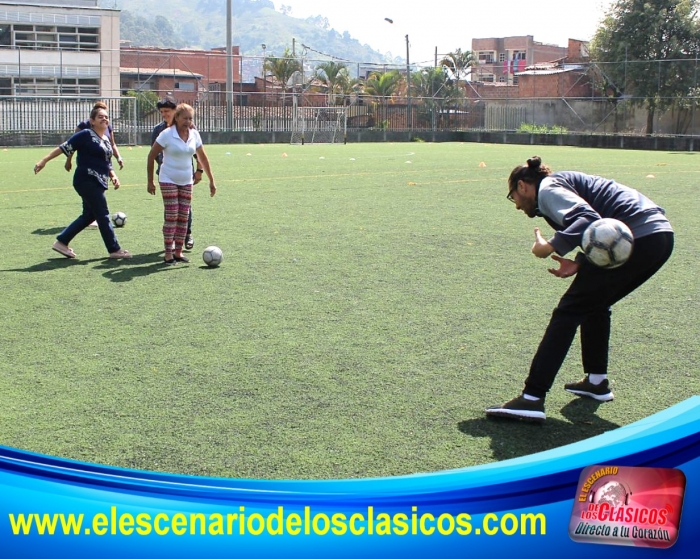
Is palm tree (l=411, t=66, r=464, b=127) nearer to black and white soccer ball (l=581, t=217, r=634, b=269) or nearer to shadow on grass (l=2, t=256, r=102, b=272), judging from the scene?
shadow on grass (l=2, t=256, r=102, b=272)

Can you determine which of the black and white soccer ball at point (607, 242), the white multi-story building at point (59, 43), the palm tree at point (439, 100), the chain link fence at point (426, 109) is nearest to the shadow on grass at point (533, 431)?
the black and white soccer ball at point (607, 242)

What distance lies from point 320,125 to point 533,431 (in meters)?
39.9

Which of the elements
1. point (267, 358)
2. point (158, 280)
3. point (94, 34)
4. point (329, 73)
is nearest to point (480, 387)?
point (267, 358)

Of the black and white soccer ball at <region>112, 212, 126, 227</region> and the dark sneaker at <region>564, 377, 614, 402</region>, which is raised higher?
the black and white soccer ball at <region>112, 212, 126, 227</region>

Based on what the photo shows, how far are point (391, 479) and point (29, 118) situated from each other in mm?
35644

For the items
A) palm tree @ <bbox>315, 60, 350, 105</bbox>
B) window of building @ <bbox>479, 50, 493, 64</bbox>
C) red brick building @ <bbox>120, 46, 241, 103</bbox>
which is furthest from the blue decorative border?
window of building @ <bbox>479, 50, 493, 64</bbox>

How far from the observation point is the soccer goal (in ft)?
139

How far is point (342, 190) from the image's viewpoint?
18.0 meters

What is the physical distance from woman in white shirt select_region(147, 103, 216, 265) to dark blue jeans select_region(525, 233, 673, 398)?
560 cm

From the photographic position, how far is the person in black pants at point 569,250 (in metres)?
4.68

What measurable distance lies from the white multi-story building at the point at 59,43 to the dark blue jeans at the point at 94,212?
120 ft

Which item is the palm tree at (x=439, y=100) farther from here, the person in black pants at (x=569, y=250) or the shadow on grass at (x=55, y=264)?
the person in black pants at (x=569, y=250)

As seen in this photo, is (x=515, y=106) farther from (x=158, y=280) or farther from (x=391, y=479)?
(x=391, y=479)

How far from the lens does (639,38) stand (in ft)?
154
